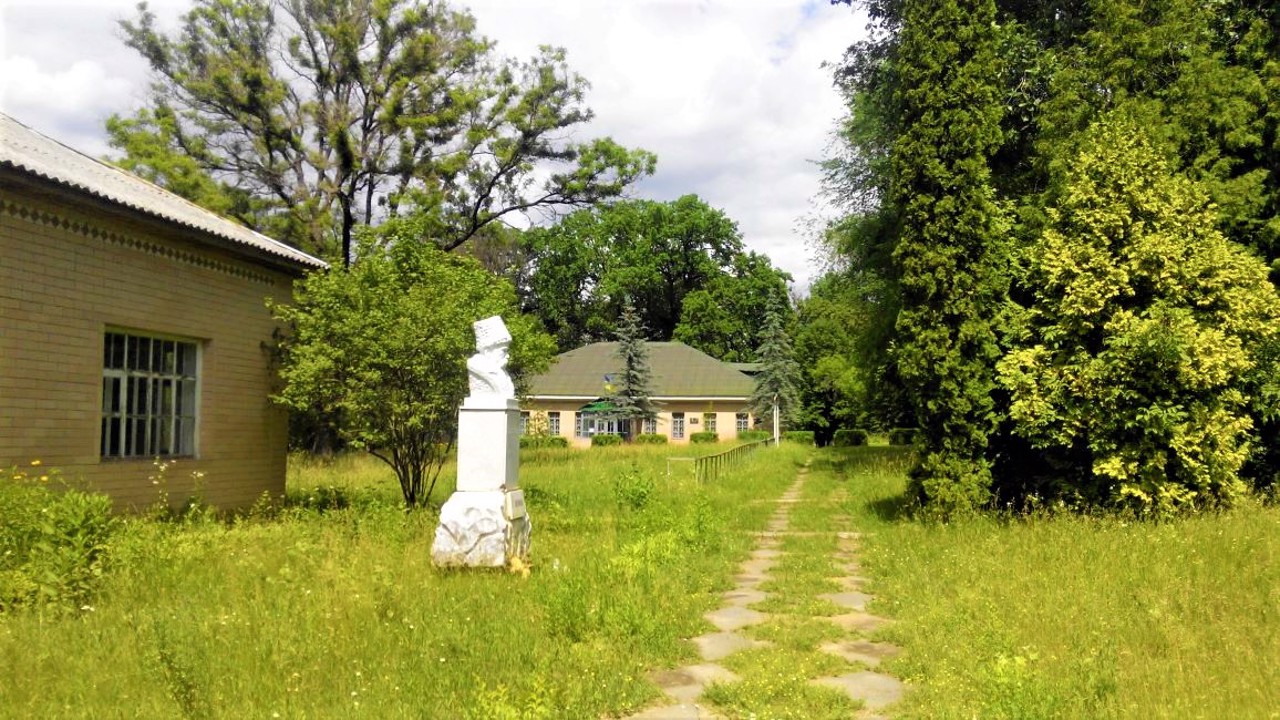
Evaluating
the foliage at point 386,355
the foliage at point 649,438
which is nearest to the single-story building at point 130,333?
the foliage at point 386,355

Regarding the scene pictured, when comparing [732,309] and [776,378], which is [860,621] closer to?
[776,378]

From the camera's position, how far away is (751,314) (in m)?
62.2

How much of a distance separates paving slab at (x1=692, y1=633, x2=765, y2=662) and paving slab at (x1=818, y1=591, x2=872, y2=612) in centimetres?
148

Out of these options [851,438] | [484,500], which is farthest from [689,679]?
[851,438]

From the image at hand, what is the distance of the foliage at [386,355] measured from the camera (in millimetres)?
12391

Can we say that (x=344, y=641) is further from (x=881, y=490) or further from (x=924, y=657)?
(x=881, y=490)

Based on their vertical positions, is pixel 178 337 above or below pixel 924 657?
above

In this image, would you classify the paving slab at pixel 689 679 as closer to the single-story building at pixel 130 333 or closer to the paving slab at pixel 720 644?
the paving slab at pixel 720 644

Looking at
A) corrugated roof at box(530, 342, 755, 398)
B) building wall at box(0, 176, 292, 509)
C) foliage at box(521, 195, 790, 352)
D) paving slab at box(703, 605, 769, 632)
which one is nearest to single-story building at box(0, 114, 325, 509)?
building wall at box(0, 176, 292, 509)

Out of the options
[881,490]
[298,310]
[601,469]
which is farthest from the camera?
[601,469]

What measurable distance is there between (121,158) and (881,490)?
26437 millimetres

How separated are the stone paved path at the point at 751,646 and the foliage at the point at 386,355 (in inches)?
215

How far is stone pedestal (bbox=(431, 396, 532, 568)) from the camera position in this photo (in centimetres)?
845

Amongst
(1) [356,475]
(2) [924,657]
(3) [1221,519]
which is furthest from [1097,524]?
(1) [356,475]
